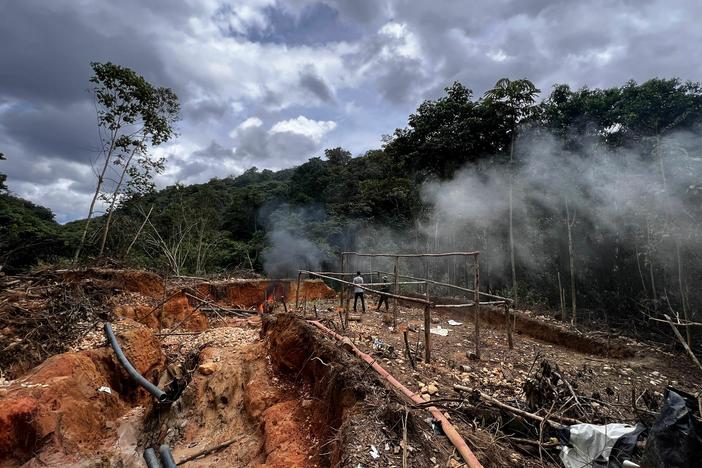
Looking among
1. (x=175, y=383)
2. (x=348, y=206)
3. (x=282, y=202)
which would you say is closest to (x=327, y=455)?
(x=175, y=383)

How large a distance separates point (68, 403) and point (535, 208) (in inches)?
555

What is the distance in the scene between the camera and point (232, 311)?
1223 cm

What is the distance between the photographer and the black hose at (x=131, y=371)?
6387 mm

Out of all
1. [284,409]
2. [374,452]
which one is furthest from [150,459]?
[374,452]

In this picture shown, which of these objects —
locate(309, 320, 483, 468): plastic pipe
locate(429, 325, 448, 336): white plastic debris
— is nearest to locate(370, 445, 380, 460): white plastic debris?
locate(309, 320, 483, 468): plastic pipe

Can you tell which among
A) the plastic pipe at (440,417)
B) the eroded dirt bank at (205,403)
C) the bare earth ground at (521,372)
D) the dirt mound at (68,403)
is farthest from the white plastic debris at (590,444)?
the dirt mound at (68,403)

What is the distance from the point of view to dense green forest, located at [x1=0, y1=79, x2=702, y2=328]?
9188 mm

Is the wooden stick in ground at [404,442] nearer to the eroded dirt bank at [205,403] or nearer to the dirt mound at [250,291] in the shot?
the eroded dirt bank at [205,403]

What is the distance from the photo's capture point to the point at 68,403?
5.57 metres

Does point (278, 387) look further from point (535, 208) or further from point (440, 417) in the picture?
point (535, 208)

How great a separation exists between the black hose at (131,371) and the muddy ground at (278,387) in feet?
0.65

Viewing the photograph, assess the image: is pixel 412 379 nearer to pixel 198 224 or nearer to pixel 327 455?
pixel 327 455

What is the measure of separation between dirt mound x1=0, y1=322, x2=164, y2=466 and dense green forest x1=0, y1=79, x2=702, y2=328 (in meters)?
5.01

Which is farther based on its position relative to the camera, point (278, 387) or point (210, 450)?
point (278, 387)
